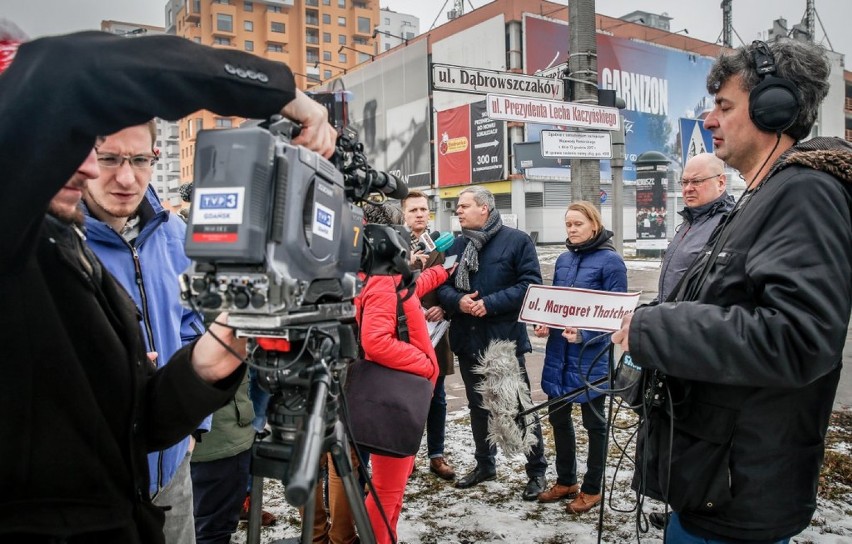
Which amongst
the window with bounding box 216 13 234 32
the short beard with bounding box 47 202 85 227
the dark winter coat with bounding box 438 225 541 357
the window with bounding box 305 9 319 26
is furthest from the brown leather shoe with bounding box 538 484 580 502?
the window with bounding box 305 9 319 26

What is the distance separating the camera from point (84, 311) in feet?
4.25

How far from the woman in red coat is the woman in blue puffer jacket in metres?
1.33

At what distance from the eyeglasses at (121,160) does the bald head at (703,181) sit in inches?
132

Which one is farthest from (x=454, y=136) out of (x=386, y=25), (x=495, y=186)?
(x=386, y=25)

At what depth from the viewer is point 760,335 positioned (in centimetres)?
161

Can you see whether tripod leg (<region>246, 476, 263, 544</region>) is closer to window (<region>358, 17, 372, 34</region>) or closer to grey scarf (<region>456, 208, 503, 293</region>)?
grey scarf (<region>456, 208, 503, 293</region>)

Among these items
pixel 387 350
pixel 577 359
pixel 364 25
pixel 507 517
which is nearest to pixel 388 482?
pixel 387 350

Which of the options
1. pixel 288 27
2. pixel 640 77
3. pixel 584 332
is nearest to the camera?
pixel 584 332

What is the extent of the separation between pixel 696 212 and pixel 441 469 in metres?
2.53

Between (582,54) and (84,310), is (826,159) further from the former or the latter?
(582,54)

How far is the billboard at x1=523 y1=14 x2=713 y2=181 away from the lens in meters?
30.7

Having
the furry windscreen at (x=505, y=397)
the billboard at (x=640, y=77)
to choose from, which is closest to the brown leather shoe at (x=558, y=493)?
the furry windscreen at (x=505, y=397)

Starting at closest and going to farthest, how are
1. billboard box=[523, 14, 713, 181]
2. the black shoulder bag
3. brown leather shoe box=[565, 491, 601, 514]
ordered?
the black shoulder bag → brown leather shoe box=[565, 491, 601, 514] → billboard box=[523, 14, 713, 181]

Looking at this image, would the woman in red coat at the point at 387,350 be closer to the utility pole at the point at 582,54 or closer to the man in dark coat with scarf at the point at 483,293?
the man in dark coat with scarf at the point at 483,293
